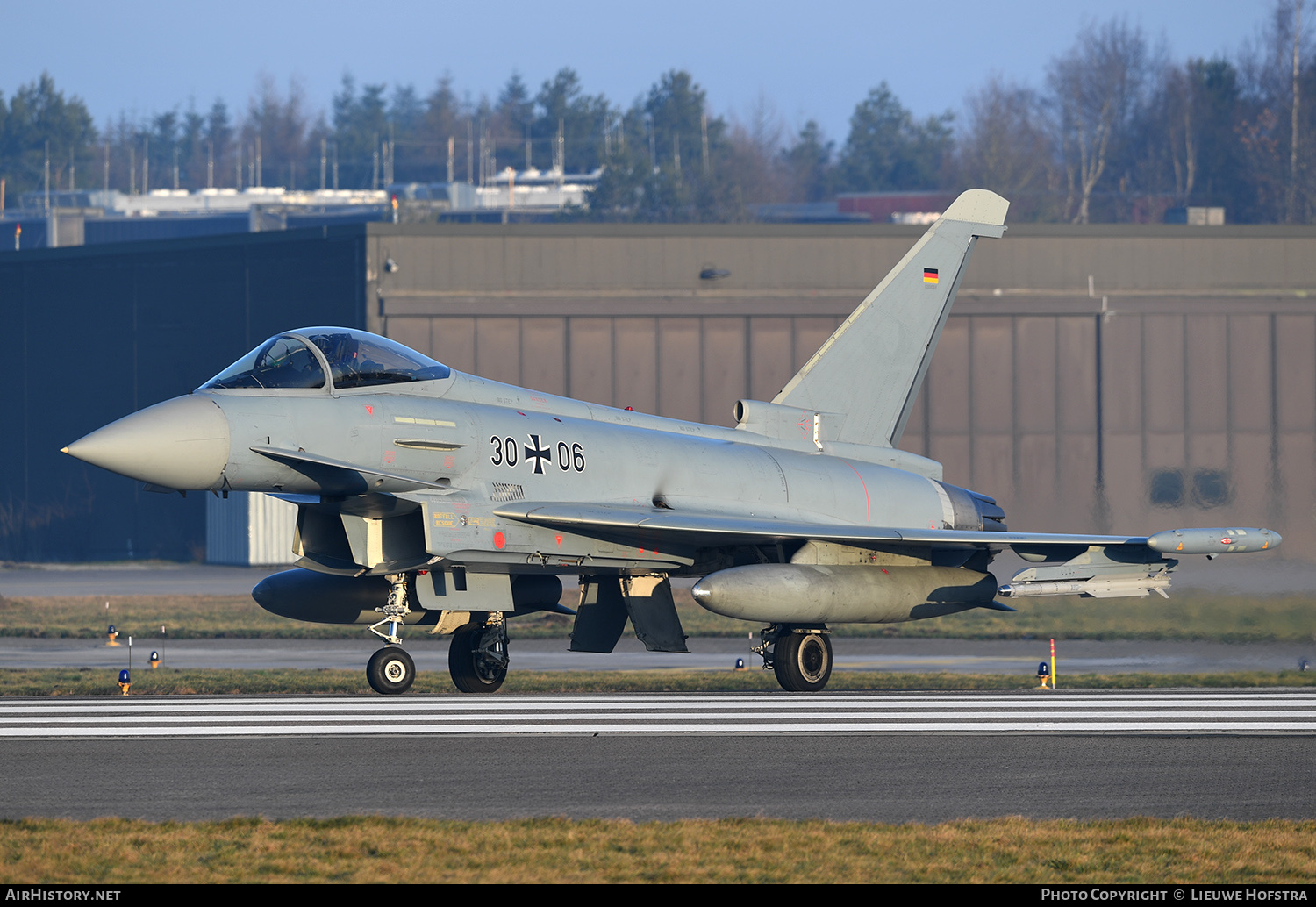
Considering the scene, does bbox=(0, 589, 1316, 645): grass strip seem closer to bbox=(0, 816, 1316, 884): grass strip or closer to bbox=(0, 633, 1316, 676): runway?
bbox=(0, 633, 1316, 676): runway

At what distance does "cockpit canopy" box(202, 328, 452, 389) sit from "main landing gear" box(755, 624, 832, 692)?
15.1ft

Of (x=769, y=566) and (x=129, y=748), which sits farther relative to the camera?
(x=769, y=566)

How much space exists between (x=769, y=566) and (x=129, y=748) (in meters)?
6.45

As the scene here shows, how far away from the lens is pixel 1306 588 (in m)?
20.2

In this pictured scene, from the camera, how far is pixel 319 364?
14578mm

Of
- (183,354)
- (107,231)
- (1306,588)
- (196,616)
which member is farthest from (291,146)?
(1306,588)

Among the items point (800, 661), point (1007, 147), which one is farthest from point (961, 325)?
point (1007, 147)

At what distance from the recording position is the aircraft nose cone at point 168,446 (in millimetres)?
13211

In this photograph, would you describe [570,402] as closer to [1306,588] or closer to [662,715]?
[662,715]

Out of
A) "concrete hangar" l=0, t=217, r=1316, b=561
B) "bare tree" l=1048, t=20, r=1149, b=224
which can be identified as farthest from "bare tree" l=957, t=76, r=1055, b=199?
"concrete hangar" l=0, t=217, r=1316, b=561

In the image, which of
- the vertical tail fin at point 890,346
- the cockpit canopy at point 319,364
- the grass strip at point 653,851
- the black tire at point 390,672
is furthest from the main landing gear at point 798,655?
the grass strip at point 653,851

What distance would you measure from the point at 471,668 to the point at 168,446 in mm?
4041

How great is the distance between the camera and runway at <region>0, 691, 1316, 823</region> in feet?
29.8

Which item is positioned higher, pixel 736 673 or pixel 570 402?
pixel 570 402
